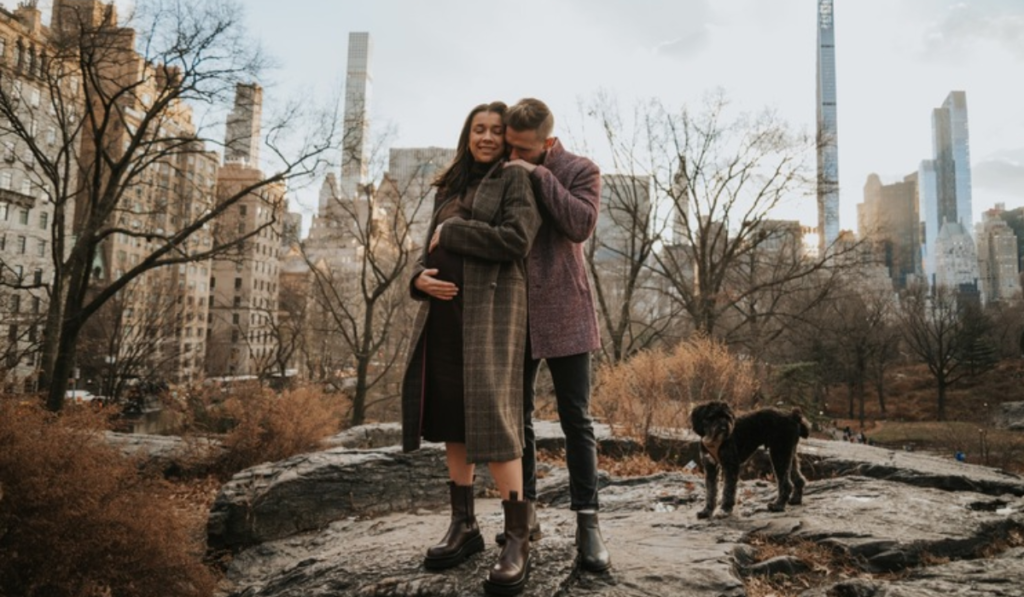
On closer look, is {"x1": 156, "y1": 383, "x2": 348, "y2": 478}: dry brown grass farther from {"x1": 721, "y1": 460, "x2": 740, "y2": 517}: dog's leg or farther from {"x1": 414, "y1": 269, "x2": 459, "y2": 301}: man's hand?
{"x1": 414, "y1": 269, "x2": 459, "y2": 301}: man's hand

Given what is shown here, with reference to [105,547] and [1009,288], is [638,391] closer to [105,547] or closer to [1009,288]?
[105,547]

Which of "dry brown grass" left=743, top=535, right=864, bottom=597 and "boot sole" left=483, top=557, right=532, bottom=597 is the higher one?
"boot sole" left=483, top=557, right=532, bottom=597

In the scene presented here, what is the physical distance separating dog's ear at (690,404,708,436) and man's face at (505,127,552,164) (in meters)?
2.34

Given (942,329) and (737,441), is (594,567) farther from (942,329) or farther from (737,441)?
(942,329)

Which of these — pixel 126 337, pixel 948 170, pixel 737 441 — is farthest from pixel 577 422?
pixel 948 170

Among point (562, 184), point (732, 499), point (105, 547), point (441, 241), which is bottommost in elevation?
point (105, 547)

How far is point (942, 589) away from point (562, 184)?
113 inches

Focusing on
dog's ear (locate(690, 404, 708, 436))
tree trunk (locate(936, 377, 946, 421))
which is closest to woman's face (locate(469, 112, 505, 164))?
dog's ear (locate(690, 404, 708, 436))

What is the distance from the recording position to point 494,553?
2861 millimetres

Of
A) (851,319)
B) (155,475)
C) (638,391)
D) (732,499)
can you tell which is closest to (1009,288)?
(851,319)

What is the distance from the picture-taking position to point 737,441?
4.26 m

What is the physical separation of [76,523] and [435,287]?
9.71ft

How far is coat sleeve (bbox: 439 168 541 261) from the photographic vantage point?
2508 mm

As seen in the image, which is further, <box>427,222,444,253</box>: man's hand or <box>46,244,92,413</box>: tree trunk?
<box>46,244,92,413</box>: tree trunk
